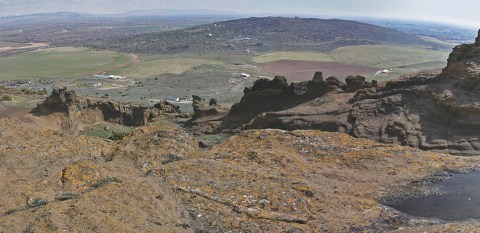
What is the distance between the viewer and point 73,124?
120ft

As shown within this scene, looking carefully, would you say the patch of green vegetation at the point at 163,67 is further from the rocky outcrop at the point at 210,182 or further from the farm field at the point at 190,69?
the rocky outcrop at the point at 210,182

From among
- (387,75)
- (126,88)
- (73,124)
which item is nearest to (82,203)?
(73,124)

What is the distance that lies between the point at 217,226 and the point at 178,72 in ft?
404

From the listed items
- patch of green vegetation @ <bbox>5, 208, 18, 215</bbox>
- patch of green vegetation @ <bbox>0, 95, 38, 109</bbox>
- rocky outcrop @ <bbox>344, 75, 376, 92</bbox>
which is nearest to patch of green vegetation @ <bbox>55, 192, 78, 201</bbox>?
patch of green vegetation @ <bbox>5, 208, 18, 215</bbox>

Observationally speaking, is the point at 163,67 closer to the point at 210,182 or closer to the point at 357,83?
the point at 357,83

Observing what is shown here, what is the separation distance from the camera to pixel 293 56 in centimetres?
17612

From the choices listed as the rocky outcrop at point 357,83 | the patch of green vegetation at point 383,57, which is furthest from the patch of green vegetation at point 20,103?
the patch of green vegetation at point 383,57

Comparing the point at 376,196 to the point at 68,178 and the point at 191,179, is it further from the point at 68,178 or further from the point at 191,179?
the point at 68,178

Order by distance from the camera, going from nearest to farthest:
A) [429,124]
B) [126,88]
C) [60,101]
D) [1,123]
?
[1,123] < [429,124] < [60,101] < [126,88]

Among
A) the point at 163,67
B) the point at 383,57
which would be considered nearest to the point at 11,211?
the point at 163,67

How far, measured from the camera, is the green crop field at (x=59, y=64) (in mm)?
135125

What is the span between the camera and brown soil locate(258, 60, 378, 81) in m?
127

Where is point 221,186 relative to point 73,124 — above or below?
above

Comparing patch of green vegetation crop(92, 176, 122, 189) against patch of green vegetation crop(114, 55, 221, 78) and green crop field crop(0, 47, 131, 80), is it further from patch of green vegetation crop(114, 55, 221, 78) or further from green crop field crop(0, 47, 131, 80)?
green crop field crop(0, 47, 131, 80)
